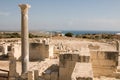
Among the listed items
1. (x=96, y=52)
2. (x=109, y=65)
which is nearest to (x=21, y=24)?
(x=96, y=52)

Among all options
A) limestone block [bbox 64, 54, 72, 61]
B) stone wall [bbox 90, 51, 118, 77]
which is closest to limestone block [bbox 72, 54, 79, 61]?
limestone block [bbox 64, 54, 72, 61]

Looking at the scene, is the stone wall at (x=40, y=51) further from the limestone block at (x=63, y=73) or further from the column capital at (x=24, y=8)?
the limestone block at (x=63, y=73)

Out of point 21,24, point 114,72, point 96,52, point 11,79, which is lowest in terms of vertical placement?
point 11,79

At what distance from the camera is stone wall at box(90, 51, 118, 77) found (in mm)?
11016

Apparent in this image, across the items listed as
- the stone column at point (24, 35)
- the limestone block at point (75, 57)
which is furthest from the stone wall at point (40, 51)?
the limestone block at point (75, 57)

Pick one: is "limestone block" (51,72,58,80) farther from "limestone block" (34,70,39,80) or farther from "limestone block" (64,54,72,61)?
"limestone block" (64,54,72,61)

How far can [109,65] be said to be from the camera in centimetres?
1116

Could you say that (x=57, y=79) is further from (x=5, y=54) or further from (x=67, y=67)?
(x=5, y=54)

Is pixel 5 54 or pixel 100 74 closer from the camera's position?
pixel 100 74

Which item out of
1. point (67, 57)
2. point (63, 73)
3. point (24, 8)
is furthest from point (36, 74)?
point (24, 8)

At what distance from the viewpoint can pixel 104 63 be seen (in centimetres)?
1128

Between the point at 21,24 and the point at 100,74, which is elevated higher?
the point at 21,24

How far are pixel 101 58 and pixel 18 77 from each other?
505 cm

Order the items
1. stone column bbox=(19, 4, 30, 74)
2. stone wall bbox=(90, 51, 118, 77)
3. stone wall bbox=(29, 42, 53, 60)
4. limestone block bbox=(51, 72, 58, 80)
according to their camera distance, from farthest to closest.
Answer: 1. stone wall bbox=(29, 42, 53, 60)
2. stone column bbox=(19, 4, 30, 74)
3. limestone block bbox=(51, 72, 58, 80)
4. stone wall bbox=(90, 51, 118, 77)
